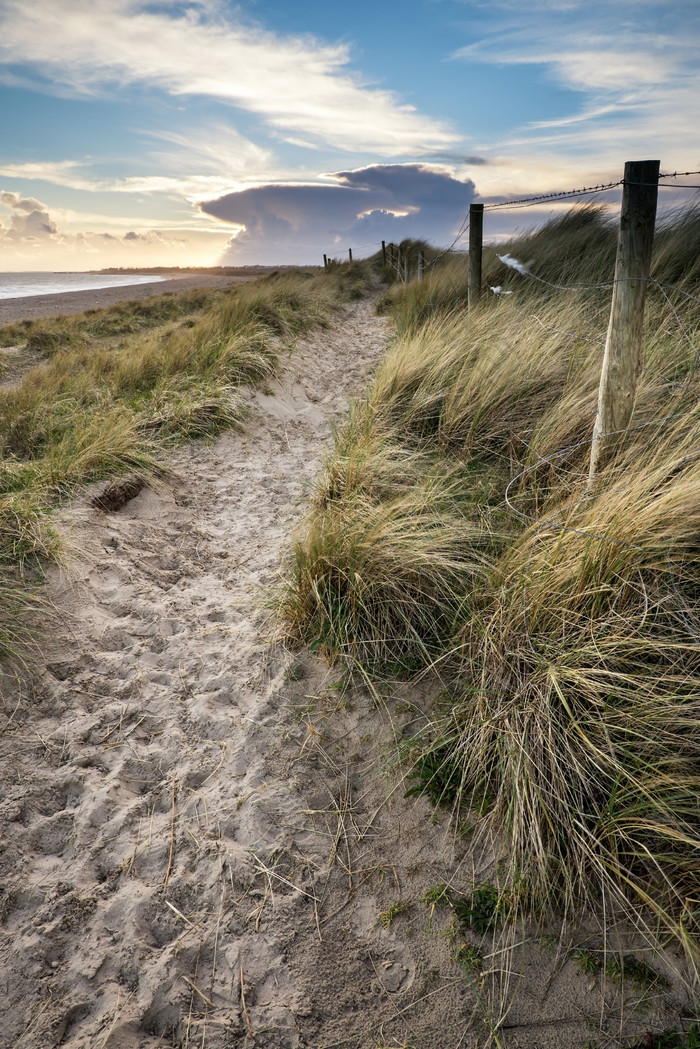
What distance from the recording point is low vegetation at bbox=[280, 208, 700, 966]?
1.64 meters

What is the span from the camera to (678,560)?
6.83 feet

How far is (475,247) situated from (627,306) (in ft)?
15.0

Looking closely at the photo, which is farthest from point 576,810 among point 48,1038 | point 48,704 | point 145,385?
point 145,385

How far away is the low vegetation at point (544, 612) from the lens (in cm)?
164

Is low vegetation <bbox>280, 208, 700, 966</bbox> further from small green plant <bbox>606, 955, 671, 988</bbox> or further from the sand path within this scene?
the sand path

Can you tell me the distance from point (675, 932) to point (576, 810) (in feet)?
1.15

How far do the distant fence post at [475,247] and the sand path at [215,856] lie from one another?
17.3 ft

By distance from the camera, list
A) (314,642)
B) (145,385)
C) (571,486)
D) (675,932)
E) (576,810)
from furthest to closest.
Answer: (145,385)
(571,486)
(314,642)
(576,810)
(675,932)

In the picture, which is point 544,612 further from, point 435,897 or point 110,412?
point 110,412

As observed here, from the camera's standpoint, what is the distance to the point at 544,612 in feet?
6.98

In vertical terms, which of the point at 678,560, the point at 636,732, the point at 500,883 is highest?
the point at 678,560

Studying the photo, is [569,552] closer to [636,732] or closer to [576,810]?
[636,732]

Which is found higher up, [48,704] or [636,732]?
[636,732]

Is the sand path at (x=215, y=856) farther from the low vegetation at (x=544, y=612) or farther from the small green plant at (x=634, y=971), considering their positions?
the low vegetation at (x=544, y=612)
